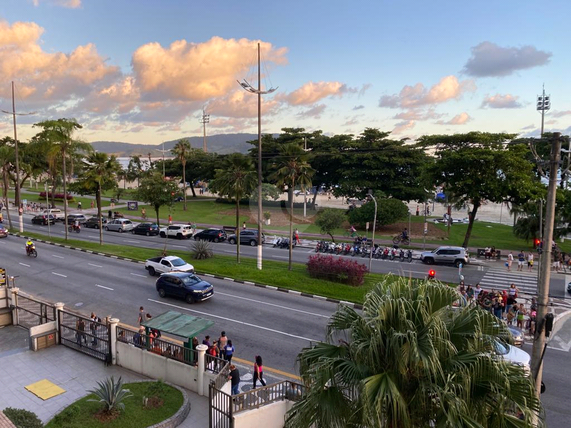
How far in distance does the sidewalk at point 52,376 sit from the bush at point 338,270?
589 inches

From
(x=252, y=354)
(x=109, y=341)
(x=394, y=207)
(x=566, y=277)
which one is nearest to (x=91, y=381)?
(x=109, y=341)

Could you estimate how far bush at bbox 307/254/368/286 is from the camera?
86.4ft

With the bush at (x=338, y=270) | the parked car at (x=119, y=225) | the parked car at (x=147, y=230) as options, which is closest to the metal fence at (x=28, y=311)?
the bush at (x=338, y=270)

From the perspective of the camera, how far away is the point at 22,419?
10312 millimetres

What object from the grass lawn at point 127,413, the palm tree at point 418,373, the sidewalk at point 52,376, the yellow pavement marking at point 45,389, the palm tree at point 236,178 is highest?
the palm tree at point 236,178

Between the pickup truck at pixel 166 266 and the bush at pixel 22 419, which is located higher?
the pickup truck at pixel 166 266

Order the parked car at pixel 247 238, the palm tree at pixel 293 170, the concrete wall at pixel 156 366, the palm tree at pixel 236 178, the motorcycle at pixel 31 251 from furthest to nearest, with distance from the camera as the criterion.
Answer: the parked car at pixel 247 238, the motorcycle at pixel 31 251, the palm tree at pixel 236 178, the palm tree at pixel 293 170, the concrete wall at pixel 156 366

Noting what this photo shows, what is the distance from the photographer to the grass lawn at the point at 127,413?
11102mm

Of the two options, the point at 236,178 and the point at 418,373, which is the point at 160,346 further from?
the point at 236,178

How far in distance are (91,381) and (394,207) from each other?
39.7 metres

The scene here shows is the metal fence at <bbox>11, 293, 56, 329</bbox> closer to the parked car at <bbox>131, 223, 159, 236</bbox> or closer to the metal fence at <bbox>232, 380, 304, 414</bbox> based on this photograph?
the metal fence at <bbox>232, 380, 304, 414</bbox>

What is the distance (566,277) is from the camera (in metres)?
30.3

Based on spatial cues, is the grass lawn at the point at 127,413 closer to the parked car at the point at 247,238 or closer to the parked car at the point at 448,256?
the parked car at the point at 448,256

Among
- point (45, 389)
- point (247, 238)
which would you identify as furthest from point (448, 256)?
point (45, 389)
